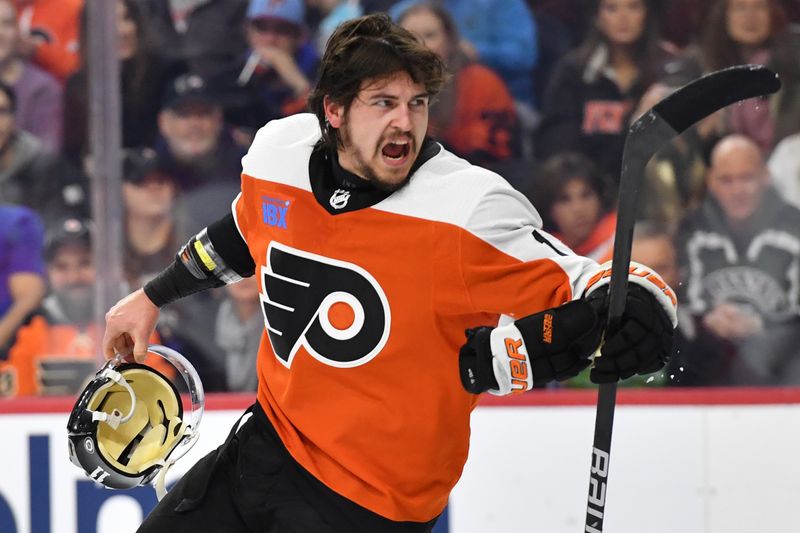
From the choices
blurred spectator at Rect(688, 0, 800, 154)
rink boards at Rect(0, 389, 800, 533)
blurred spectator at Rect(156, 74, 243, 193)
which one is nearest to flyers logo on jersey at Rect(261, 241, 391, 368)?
rink boards at Rect(0, 389, 800, 533)

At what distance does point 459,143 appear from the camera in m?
3.80

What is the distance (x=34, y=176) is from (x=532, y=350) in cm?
267

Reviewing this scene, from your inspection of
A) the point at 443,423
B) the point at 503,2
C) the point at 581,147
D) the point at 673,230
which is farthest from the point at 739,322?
the point at 443,423

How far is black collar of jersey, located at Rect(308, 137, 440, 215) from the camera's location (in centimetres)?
206

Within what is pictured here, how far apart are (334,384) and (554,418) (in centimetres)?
105

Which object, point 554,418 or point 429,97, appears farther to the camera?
point 554,418

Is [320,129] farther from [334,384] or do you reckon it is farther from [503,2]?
[503,2]

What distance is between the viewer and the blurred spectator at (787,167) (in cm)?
363

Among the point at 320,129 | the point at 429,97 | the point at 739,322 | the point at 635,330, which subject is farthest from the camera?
the point at 739,322

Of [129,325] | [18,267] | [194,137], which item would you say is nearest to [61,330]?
[18,267]

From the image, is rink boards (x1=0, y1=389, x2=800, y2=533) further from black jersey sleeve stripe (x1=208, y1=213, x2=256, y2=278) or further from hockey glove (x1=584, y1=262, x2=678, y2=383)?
hockey glove (x1=584, y1=262, x2=678, y2=383)

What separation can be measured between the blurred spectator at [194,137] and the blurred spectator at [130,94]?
4cm

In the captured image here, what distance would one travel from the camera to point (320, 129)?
87.4 inches

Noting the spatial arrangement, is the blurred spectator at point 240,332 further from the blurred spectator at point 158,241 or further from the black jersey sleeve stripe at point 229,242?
the black jersey sleeve stripe at point 229,242
